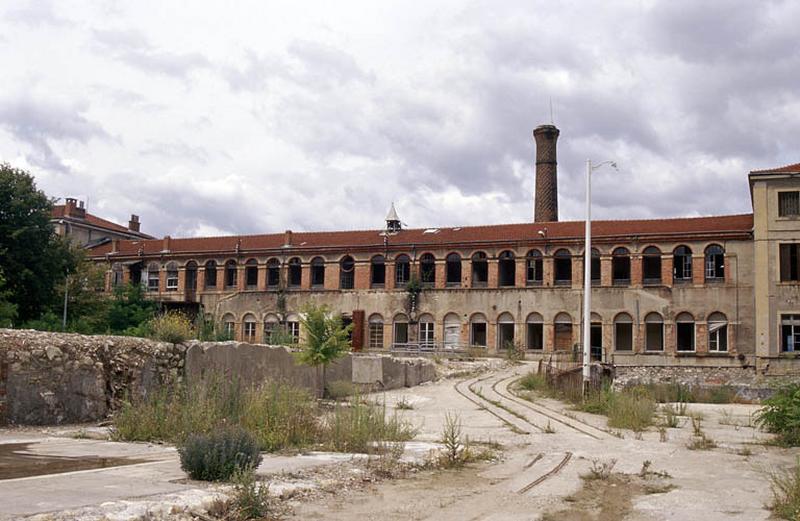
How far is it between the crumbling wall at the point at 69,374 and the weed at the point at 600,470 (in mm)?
8477

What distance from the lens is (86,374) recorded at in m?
14.1

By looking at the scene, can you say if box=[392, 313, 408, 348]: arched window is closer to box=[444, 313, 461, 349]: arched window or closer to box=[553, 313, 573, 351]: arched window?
box=[444, 313, 461, 349]: arched window

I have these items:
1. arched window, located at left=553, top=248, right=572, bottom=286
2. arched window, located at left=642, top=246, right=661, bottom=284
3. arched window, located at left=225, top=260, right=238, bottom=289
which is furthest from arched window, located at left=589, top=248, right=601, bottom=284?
arched window, located at left=225, top=260, right=238, bottom=289

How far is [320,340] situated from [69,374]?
8.78 m

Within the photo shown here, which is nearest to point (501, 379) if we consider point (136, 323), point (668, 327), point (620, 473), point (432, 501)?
point (668, 327)

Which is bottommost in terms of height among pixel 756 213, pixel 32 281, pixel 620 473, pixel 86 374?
pixel 620 473

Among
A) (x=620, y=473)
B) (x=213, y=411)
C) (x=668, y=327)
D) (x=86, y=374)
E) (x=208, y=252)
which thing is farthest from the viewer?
(x=208, y=252)

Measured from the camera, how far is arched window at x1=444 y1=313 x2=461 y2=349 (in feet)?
162

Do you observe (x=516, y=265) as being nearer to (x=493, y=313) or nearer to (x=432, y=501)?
(x=493, y=313)

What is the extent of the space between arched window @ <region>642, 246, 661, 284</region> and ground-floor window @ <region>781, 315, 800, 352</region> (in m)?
7.11

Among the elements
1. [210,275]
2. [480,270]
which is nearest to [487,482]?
[480,270]

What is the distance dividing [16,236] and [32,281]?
2085 millimetres

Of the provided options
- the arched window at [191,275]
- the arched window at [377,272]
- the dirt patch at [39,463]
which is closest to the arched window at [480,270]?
the arched window at [377,272]

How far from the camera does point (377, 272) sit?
2067 inches
